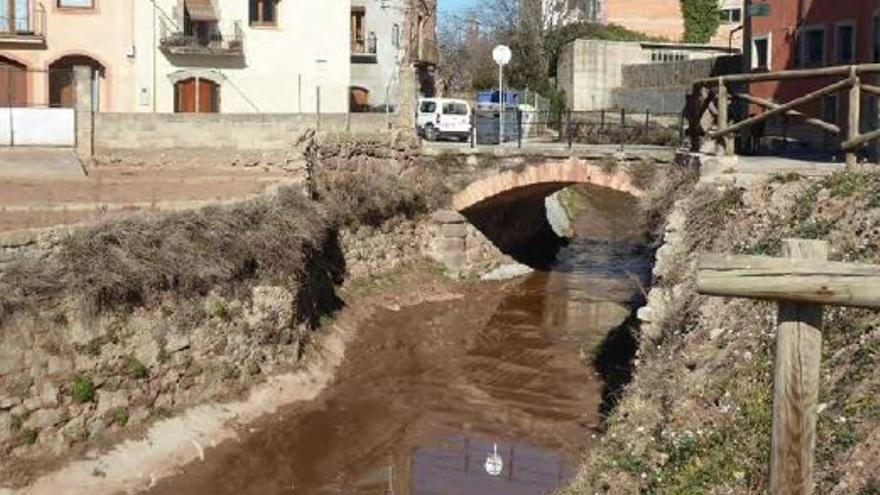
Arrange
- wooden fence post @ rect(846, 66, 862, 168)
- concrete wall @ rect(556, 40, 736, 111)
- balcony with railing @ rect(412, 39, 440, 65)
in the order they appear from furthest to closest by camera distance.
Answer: concrete wall @ rect(556, 40, 736, 111)
balcony with railing @ rect(412, 39, 440, 65)
wooden fence post @ rect(846, 66, 862, 168)

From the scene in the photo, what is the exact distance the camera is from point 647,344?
40.7 feet

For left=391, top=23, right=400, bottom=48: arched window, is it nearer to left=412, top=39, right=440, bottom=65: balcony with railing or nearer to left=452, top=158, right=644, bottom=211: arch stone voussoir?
left=412, top=39, right=440, bottom=65: balcony with railing

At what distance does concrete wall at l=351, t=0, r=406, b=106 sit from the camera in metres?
41.2

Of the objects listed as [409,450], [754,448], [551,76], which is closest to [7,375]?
[409,450]

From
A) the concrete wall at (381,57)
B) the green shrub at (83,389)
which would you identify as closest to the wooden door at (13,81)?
the concrete wall at (381,57)

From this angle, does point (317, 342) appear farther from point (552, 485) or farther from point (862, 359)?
point (862, 359)

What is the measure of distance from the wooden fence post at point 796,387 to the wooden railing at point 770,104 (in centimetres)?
732

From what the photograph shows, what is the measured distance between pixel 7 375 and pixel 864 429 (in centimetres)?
1036

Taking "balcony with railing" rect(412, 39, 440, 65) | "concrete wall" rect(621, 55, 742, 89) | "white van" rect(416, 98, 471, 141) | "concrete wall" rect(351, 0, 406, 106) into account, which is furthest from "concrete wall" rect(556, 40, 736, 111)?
"white van" rect(416, 98, 471, 141)

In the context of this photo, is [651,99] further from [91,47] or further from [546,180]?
[91,47]

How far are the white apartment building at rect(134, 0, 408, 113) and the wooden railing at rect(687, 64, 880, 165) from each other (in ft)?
66.9

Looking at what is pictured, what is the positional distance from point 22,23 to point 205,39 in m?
5.78

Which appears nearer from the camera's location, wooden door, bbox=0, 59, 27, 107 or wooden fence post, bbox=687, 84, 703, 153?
wooden fence post, bbox=687, 84, 703, 153

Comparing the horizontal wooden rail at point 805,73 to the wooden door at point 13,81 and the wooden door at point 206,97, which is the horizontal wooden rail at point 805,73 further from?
the wooden door at point 13,81
